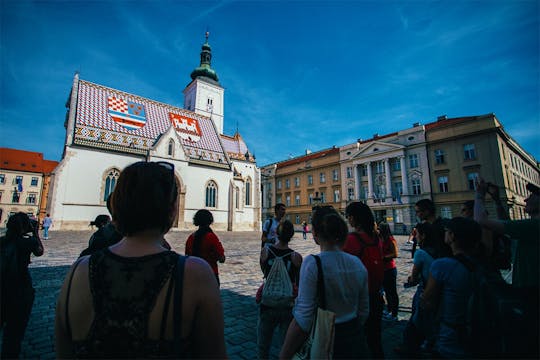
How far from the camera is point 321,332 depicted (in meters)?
1.73

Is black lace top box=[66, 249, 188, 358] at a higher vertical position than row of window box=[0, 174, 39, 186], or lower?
lower

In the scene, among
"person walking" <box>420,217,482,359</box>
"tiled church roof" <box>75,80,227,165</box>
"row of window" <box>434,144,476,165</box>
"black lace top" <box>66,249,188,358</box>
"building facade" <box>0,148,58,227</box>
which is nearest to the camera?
"black lace top" <box>66,249,188,358</box>

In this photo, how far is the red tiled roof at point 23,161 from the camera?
155ft

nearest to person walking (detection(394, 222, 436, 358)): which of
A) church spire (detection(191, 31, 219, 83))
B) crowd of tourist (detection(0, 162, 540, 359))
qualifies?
crowd of tourist (detection(0, 162, 540, 359))

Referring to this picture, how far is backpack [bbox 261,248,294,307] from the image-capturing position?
265 cm

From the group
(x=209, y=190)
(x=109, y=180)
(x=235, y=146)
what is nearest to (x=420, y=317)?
(x=109, y=180)

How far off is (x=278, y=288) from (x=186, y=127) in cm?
3461

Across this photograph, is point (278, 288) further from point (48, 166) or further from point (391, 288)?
point (48, 166)

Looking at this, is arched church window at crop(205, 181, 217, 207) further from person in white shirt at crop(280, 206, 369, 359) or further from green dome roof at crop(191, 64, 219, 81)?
person in white shirt at crop(280, 206, 369, 359)

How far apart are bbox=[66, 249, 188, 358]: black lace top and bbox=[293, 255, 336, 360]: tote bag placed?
1.04m

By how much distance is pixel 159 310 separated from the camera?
1.00 meters

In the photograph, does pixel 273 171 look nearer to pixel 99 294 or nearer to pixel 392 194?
pixel 392 194

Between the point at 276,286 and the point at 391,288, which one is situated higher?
the point at 276,286

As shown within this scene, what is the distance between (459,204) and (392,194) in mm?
7769
